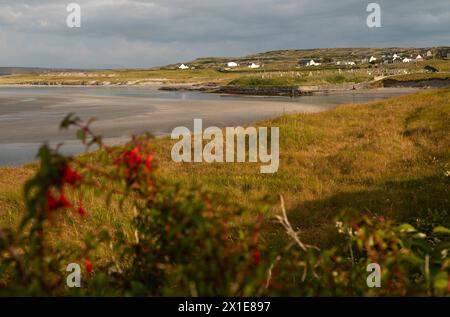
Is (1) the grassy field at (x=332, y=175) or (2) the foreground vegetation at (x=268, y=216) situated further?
(1) the grassy field at (x=332, y=175)

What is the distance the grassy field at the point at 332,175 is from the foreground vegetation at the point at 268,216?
0.05 meters

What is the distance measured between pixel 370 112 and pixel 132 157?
23.4 metres

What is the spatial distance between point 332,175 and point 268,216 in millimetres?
9015

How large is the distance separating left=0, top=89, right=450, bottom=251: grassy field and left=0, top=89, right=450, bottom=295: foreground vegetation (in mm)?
48

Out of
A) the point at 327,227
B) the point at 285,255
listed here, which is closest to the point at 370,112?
the point at 327,227

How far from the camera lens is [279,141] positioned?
58.7ft

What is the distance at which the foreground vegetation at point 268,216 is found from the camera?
2.21 metres

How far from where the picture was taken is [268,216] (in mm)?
4430

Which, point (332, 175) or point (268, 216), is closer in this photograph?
point (268, 216)

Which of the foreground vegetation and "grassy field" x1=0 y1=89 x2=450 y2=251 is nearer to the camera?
the foreground vegetation

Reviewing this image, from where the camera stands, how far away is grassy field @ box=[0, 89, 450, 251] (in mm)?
8828
